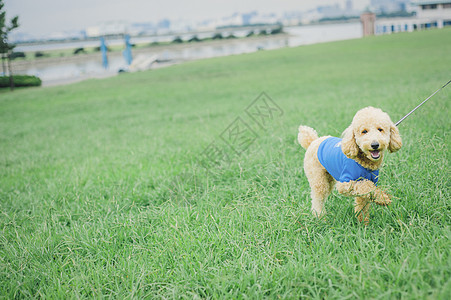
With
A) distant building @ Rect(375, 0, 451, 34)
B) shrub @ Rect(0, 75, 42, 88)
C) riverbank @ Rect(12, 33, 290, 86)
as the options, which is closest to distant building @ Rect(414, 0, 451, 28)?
distant building @ Rect(375, 0, 451, 34)

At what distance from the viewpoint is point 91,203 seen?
11.7ft

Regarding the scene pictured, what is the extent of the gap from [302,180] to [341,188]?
106 centimetres

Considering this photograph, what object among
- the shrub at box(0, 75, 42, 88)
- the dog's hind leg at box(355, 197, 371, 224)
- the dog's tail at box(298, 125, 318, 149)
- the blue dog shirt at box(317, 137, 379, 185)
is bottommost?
the dog's hind leg at box(355, 197, 371, 224)

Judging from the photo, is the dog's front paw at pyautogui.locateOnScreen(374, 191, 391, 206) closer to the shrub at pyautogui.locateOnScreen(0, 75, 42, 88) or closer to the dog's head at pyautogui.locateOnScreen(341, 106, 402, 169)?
the dog's head at pyautogui.locateOnScreen(341, 106, 402, 169)

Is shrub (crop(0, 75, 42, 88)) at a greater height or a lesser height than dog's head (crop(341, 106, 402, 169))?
greater

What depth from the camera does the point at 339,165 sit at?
7.70 ft

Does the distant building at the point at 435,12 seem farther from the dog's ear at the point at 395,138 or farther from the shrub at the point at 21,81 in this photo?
the dog's ear at the point at 395,138

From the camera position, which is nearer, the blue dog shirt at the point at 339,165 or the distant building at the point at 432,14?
the blue dog shirt at the point at 339,165

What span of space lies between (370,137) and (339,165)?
354 mm

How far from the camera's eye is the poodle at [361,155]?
211cm

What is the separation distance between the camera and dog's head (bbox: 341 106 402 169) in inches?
81.6

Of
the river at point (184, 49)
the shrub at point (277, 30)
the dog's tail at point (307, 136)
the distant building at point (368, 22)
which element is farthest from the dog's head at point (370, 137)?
the shrub at point (277, 30)

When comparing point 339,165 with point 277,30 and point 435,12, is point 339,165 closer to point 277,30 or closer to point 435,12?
point 435,12

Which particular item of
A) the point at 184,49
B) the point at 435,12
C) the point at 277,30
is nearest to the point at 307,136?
the point at 435,12
